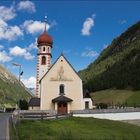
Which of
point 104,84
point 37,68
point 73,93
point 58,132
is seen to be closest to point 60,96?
point 73,93

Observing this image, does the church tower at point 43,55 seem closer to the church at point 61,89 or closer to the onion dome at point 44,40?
the onion dome at point 44,40

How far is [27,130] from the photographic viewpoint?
104 feet

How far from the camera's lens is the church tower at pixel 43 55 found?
2894 inches

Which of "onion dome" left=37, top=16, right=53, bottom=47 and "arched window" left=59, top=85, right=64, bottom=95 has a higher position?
"onion dome" left=37, top=16, right=53, bottom=47

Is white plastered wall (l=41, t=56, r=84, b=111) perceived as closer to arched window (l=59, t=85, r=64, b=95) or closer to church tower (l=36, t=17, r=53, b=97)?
arched window (l=59, t=85, r=64, b=95)

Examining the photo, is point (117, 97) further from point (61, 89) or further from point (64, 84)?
point (61, 89)

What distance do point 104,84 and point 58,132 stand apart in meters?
157

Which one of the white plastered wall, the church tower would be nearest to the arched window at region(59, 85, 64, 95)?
the white plastered wall

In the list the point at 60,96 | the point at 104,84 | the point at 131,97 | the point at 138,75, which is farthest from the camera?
the point at 104,84

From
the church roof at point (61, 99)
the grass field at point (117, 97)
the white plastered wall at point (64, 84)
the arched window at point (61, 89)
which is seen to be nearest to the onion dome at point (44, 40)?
the white plastered wall at point (64, 84)

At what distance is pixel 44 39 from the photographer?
7606 centimetres

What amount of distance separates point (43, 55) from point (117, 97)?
3256 inches

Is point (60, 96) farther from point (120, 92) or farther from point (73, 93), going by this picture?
point (120, 92)

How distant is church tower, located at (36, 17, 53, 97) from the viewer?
241 ft
